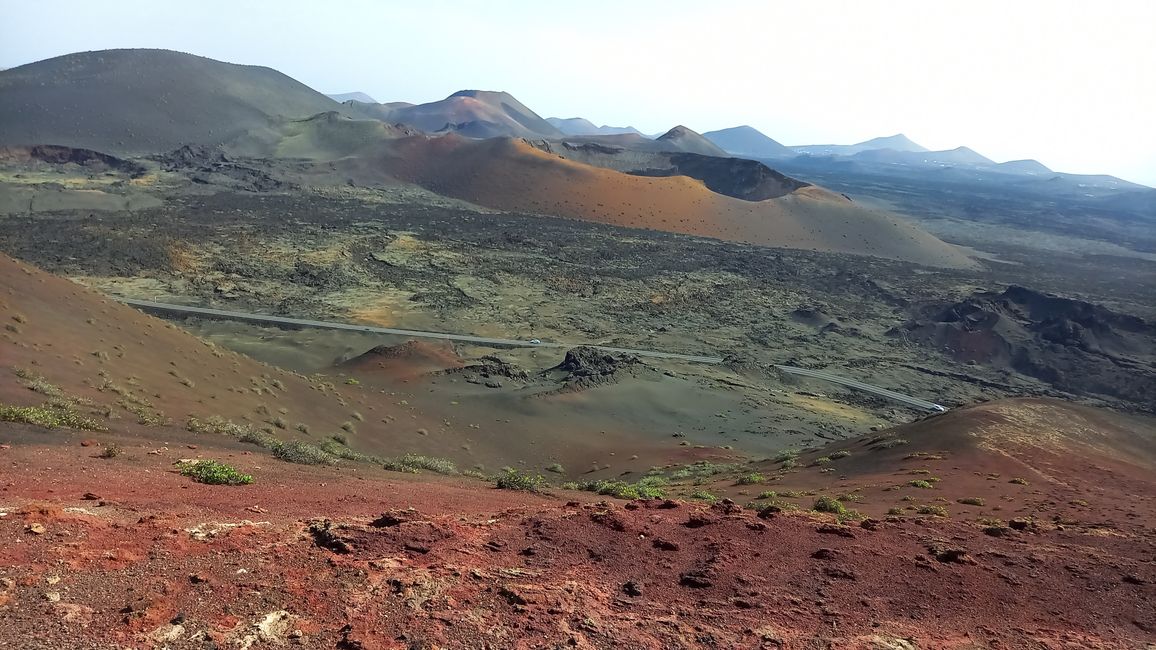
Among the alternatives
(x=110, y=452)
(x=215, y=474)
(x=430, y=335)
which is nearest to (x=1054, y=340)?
(x=430, y=335)

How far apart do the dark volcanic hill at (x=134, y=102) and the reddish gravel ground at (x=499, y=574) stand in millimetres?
105306

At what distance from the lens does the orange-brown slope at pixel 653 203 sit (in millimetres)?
85125

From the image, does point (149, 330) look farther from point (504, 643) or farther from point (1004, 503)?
point (1004, 503)

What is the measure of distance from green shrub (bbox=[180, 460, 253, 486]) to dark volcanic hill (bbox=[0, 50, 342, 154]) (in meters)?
103

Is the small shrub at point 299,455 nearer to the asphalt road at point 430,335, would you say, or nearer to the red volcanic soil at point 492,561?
the red volcanic soil at point 492,561

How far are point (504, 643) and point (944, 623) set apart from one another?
5117mm

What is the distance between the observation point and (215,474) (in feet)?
33.7

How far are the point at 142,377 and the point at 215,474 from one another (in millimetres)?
8961

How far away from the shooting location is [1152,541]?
34.5ft

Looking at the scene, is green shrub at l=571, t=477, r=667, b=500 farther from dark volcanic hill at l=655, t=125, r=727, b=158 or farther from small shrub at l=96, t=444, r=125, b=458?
dark volcanic hill at l=655, t=125, r=727, b=158

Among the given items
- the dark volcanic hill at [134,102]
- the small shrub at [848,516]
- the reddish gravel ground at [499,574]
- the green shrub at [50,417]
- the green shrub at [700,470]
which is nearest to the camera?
the reddish gravel ground at [499,574]

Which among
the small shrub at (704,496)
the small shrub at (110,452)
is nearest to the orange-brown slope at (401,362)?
the small shrub at (110,452)

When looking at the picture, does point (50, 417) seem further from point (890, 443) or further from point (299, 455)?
point (890, 443)

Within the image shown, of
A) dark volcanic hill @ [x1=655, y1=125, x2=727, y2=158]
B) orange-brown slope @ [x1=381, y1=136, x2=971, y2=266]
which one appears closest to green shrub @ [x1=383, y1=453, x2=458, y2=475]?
orange-brown slope @ [x1=381, y1=136, x2=971, y2=266]
